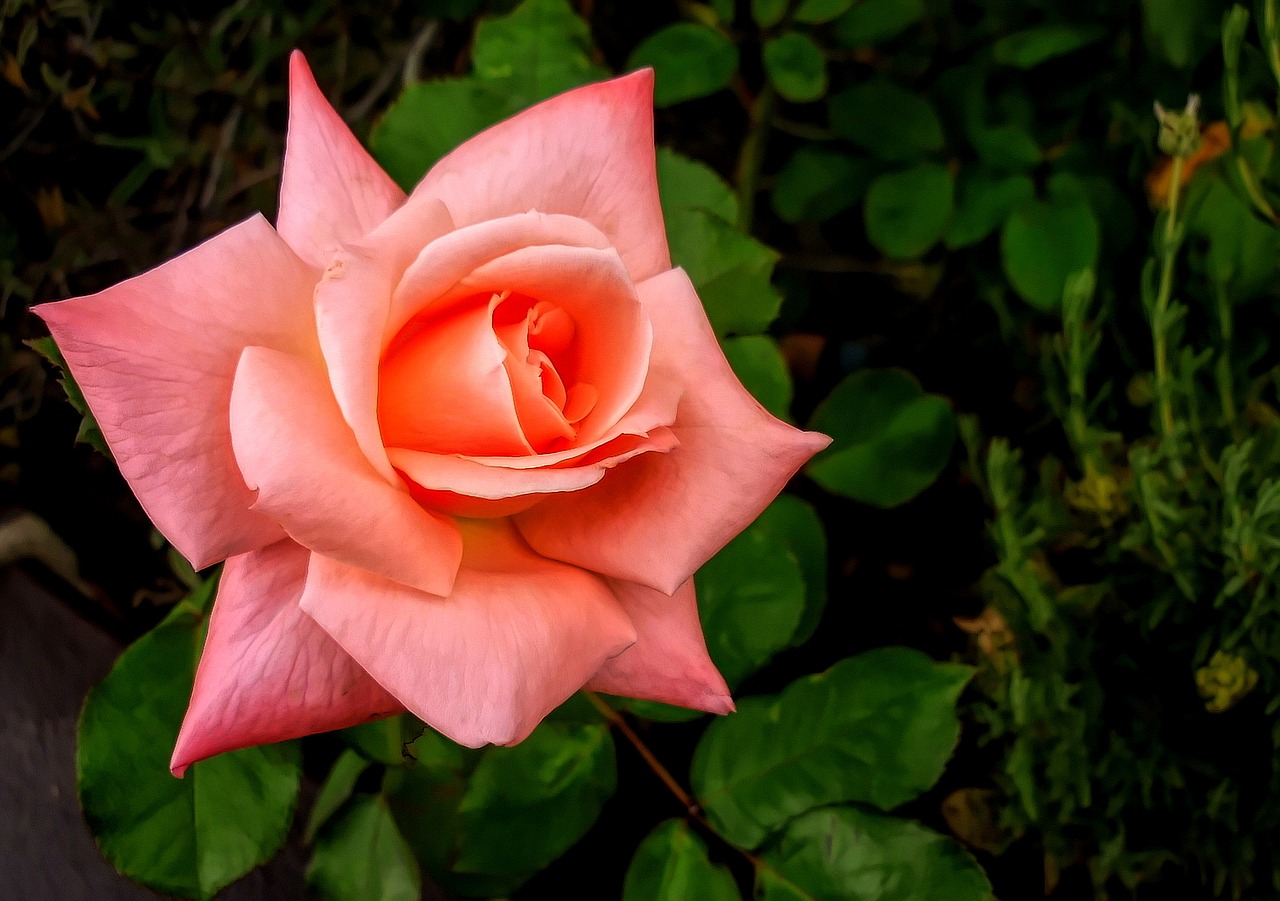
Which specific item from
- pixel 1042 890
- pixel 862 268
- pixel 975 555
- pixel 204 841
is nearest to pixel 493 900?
pixel 204 841

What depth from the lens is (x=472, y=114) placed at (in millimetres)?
626

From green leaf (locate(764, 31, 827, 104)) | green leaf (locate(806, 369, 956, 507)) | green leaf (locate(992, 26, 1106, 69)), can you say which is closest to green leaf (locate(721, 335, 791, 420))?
green leaf (locate(806, 369, 956, 507))

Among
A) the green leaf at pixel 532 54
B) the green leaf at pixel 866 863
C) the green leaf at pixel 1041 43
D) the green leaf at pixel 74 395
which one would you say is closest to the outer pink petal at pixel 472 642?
the green leaf at pixel 74 395

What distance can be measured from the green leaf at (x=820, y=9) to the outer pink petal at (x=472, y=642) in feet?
1.83

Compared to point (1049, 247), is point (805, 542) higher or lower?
lower

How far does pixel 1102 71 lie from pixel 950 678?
60 cm

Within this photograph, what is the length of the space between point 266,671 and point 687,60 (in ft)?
2.06

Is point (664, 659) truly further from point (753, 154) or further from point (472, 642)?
point (753, 154)

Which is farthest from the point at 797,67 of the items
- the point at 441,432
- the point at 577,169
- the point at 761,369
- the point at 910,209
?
the point at 441,432

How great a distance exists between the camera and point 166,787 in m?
0.49

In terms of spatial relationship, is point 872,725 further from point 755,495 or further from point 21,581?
point 21,581

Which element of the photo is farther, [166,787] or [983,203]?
[983,203]

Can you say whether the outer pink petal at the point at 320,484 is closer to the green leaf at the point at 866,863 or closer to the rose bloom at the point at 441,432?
the rose bloom at the point at 441,432

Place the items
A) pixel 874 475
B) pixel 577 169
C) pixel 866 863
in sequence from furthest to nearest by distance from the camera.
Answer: pixel 874 475 → pixel 866 863 → pixel 577 169
